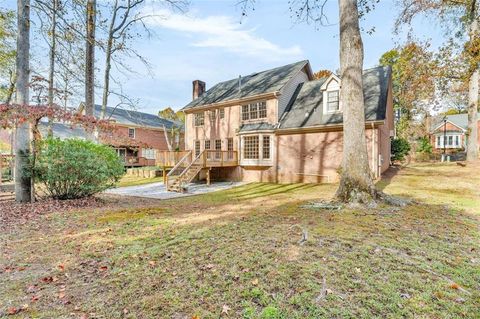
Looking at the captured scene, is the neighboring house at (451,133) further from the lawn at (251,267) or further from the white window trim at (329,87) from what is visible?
the lawn at (251,267)

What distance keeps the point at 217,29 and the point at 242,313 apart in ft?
42.1

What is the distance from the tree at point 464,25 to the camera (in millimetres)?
17281

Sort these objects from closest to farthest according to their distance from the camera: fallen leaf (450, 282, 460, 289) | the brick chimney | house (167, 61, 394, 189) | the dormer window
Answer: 1. fallen leaf (450, 282, 460, 289)
2. house (167, 61, 394, 189)
3. the dormer window
4. the brick chimney

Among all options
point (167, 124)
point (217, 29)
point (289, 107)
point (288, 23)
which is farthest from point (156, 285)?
point (167, 124)

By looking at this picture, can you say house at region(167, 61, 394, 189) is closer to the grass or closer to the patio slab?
the patio slab

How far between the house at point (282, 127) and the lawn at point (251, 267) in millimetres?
9074

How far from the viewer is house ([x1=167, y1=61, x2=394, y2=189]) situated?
49.6 ft

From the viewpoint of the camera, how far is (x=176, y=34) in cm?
1539

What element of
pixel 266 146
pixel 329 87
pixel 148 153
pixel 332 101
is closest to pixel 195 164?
pixel 266 146

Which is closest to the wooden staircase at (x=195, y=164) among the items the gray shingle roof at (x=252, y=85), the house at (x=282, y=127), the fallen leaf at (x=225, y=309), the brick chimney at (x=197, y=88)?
the house at (x=282, y=127)

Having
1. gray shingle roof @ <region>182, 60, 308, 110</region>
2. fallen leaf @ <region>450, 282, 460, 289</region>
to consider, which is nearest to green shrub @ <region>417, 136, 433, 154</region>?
gray shingle roof @ <region>182, 60, 308, 110</region>

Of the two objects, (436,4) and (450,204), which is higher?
(436,4)

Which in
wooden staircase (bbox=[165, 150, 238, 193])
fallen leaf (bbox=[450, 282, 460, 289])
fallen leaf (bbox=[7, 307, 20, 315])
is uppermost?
wooden staircase (bbox=[165, 150, 238, 193])

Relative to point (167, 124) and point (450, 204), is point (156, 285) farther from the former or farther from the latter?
point (167, 124)
